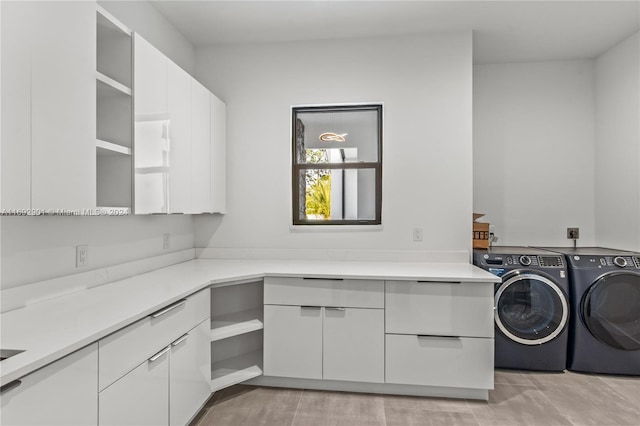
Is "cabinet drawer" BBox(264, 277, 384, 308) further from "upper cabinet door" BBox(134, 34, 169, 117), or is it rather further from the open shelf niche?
"upper cabinet door" BBox(134, 34, 169, 117)

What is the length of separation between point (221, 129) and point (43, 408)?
2.45 meters

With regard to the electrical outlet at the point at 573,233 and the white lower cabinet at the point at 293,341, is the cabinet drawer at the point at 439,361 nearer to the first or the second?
the white lower cabinet at the point at 293,341

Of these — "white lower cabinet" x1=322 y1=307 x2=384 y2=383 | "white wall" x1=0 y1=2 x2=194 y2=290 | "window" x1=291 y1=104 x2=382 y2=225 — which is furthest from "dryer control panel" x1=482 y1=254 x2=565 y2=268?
"white wall" x1=0 y1=2 x2=194 y2=290

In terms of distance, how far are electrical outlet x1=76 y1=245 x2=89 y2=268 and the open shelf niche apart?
0.92m

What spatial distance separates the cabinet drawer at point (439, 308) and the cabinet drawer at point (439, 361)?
5 centimetres

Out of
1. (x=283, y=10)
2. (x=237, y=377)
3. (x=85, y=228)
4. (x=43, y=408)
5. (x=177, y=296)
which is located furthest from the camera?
(x=283, y=10)

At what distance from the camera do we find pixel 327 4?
103 inches

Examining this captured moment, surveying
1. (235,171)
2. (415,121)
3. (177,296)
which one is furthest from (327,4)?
(177,296)

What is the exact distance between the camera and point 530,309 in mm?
2834

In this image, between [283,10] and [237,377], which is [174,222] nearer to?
[237,377]

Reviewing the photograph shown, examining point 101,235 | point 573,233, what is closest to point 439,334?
point 573,233

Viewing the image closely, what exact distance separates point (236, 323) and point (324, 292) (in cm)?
68

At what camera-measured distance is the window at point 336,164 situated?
3182 millimetres

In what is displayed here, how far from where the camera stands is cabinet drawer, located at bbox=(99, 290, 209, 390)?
1.35 m
